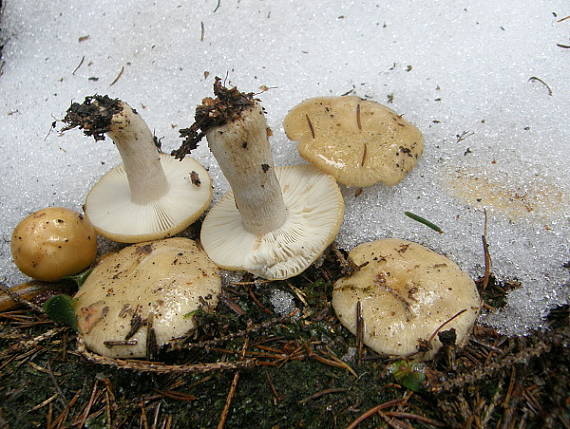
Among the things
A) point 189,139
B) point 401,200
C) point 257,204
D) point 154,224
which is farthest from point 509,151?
point 154,224

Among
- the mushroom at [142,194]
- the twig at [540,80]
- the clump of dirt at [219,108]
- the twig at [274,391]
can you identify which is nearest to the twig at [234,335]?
the twig at [274,391]

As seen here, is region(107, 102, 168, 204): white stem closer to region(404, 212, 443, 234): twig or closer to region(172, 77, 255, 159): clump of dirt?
region(172, 77, 255, 159): clump of dirt

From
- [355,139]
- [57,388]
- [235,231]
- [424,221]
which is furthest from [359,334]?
[57,388]

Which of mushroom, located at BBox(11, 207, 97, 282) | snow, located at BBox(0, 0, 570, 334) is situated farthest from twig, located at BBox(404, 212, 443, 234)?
mushroom, located at BBox(11, 207, 97, 282)

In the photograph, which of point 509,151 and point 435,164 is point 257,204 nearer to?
point 435,164

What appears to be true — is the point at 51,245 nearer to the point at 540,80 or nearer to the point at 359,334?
the point at 359,334

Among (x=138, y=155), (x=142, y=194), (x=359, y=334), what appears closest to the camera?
(x=359, y=334)

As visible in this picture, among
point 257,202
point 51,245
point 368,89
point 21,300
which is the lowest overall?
point 21,300
